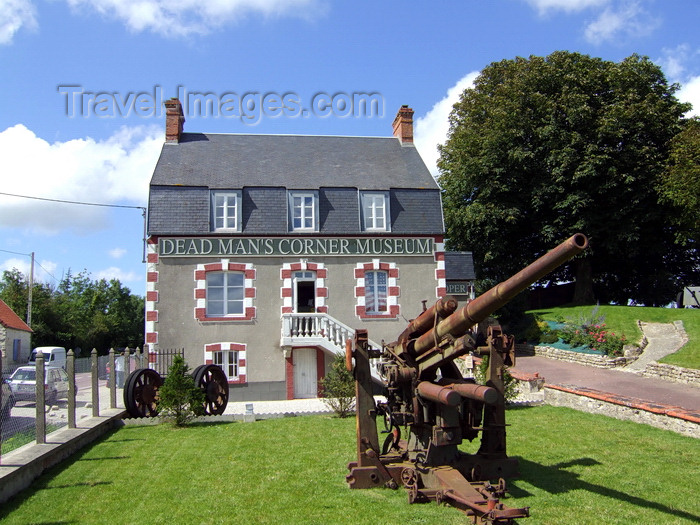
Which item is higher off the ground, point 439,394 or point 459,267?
point 459,267

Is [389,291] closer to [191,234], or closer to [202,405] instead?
[191,234]

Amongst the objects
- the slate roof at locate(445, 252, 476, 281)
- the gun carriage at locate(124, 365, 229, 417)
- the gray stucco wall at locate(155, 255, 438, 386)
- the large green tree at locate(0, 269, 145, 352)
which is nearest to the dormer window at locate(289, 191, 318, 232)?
the gray stucco wall at locate(155, 255, 438, 386)

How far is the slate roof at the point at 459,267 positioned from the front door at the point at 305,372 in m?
10.6

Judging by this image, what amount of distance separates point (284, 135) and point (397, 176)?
18.9 ft

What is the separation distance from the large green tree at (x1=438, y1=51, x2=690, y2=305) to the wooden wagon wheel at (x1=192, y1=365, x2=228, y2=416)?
66.0 ft

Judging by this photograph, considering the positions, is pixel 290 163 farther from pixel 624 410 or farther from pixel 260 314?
pixel 624 410

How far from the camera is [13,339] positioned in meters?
40.5

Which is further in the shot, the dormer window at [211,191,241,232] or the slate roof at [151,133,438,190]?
the slate roof at [151,133,438,190]

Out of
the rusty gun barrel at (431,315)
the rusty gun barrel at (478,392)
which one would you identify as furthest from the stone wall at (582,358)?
the rusty gun barrel at (478,392)

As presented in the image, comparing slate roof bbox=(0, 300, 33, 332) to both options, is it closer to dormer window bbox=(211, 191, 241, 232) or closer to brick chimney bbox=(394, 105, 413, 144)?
dormer window bbox=(211, 191, 241, 232)

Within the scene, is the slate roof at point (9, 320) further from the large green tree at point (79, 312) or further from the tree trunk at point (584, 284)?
the tree trunk at point (584, 284)

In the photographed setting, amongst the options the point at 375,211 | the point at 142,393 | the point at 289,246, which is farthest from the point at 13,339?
the point at 142,393

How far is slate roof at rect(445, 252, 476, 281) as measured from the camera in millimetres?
30453

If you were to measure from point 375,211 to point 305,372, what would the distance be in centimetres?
643
